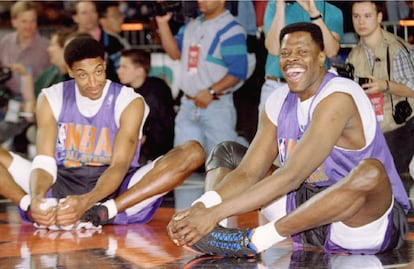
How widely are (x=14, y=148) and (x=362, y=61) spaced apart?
409 centimetres

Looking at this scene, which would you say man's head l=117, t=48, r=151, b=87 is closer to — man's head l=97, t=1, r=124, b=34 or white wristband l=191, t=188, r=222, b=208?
man's head l=97, t=1, r=124, b=34

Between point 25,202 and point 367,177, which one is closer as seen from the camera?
point 367,177

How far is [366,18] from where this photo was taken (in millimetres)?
7531

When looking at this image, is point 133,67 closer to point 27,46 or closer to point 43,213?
Answer: point 27,46

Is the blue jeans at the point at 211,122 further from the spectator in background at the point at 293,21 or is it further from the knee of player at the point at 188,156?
the knee of player at the point at 188,156

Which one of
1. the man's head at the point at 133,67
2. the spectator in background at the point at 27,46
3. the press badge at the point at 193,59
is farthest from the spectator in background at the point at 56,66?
the press badge at the point at 193,59

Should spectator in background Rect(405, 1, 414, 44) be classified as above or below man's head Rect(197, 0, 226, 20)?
below

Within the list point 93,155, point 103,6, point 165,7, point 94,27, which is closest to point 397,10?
point 165,7

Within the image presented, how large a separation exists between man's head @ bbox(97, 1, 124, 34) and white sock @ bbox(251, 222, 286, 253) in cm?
548

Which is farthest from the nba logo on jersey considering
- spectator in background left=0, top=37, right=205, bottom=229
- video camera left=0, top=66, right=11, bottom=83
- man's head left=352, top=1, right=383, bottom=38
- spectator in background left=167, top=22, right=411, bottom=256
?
video camera left=0, top=66, right=11, bottom=83

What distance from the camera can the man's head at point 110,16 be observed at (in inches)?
403

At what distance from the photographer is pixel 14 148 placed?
10430 mm

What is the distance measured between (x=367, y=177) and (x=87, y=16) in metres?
5.58

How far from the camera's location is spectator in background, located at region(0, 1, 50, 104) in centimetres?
1045
